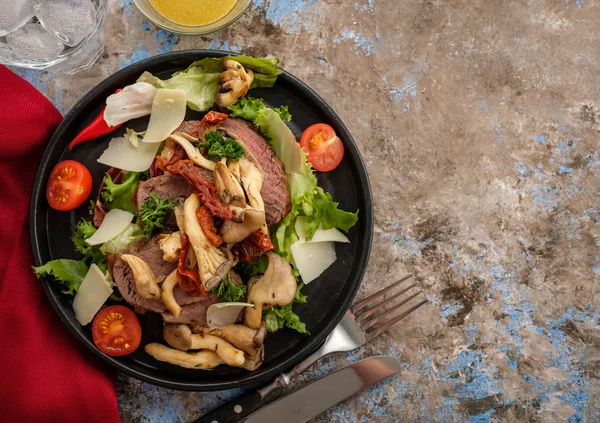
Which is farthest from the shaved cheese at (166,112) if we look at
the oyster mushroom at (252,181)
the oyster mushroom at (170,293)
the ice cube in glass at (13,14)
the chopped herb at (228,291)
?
the ice cube in glass at (13,14)

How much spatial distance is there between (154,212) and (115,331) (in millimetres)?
826

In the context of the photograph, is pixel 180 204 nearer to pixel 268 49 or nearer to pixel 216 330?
pixel 216 330

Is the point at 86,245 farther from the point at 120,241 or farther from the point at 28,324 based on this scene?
the point at 28,324

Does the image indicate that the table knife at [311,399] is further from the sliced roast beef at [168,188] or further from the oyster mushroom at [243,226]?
the sliced roast beef at [168,188]

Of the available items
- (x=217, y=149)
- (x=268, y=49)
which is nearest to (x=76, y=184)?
(x=217, y=149)

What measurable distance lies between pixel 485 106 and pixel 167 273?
8.39 ft

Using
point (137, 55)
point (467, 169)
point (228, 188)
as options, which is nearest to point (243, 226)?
point (228, 188)

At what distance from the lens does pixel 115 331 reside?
3545 mm

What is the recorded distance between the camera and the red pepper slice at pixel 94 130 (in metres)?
3.63

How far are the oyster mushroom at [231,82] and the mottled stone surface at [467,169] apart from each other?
0.57m

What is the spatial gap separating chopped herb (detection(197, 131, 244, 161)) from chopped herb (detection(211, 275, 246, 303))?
0.73 metres

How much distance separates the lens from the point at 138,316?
3.67 metres

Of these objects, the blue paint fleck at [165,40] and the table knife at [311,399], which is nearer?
the table knife at [311,399]


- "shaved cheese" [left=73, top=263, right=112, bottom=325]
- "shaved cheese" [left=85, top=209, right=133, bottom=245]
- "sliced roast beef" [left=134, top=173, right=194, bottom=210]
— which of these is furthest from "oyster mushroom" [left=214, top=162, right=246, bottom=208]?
"shaved cheese" [left=73, top=263, right=112, bottom=325]
